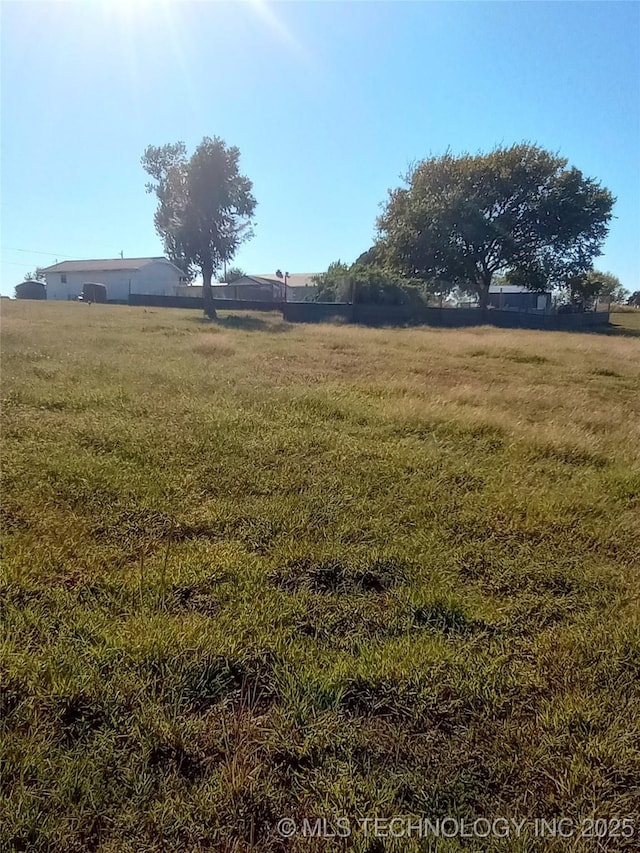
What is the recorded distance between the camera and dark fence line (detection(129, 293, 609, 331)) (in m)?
21.6

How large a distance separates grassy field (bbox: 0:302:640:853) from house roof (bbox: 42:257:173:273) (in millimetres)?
40698

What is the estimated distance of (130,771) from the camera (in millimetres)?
1503

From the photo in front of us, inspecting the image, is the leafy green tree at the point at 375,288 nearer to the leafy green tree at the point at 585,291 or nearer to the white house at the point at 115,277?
the leafy green tree at the point at 585,291

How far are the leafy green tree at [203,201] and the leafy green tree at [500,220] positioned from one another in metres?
9.83

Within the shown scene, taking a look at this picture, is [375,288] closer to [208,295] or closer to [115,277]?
[208,295]

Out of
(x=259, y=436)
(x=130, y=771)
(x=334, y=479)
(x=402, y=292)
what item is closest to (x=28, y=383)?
(x=259, y=436)

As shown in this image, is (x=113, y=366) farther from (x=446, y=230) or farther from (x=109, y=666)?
(x=446, y=230)

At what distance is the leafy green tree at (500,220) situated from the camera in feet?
88.1

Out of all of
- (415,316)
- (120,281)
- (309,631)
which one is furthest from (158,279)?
(309,631)

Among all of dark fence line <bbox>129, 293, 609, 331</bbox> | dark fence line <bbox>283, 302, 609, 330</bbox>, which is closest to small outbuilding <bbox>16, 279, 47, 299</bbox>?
dark fence line <bbox>129, 293, 609, 331</bbox>

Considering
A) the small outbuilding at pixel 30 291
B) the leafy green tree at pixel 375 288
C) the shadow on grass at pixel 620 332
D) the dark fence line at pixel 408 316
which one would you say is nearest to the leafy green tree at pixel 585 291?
the shadow on grass at pixel 620 332

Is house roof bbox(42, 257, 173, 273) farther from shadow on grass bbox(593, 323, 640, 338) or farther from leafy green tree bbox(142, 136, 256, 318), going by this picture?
shadow on grass bbox(593, 323, 640, 338)

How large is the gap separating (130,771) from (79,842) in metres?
0.20

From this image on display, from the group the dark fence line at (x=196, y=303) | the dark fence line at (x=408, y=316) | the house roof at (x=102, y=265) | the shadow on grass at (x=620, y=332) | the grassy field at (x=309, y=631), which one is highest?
the house roof at (x=102, y=265)
